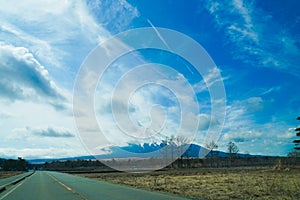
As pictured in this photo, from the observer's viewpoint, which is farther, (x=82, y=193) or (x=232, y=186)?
(x=232, y=186)

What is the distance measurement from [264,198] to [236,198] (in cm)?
127

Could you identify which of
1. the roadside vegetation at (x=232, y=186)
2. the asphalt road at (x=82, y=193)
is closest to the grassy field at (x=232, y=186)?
the roadside vegetation at (x=232, y=186)

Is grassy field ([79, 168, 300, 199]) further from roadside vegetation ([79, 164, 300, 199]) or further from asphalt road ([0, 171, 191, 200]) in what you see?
asphalt road ([0, 171, 191, 200])

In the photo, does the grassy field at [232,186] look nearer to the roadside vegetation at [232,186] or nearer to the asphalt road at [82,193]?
the roadside vegetation at [232,186]

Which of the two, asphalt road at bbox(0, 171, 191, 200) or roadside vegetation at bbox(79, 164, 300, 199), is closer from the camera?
asphalt road at bbox(0, 171, 191, 200)

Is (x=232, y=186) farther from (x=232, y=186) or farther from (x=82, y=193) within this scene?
(x=82, y=193)

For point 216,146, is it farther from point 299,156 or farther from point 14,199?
point 14,199

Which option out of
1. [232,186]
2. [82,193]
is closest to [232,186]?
[232,186]

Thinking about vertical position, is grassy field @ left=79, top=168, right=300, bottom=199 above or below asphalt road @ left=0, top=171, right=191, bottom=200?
above

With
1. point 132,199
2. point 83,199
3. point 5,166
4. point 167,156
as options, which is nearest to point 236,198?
point 132,199

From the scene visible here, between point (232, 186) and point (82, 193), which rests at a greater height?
point (232, 186)

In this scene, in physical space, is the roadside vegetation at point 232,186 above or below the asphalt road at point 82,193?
above

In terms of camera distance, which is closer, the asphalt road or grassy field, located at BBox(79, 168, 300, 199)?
the asphalt road

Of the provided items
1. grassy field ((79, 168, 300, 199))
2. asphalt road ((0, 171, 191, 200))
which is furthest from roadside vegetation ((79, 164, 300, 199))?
asphalt road ((0, 171, 191, 200))
